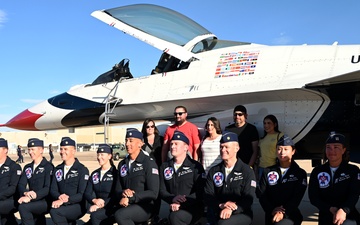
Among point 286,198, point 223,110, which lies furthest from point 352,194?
point 223,110

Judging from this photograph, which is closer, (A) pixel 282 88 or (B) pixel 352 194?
(B) pixel 352 194

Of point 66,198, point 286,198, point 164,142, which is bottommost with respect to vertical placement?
point 66,198

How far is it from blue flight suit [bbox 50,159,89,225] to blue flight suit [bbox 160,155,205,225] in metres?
1.24

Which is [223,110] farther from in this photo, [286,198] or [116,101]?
[286,198]

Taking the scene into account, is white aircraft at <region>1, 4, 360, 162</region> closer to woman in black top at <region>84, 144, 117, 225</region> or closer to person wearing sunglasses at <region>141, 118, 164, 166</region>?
person wearing sunglasses at <region>141, 118, 164, 166</region>

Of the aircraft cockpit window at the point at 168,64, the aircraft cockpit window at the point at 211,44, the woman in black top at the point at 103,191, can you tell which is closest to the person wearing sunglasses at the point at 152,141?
the woman in black top at the point at 103,191

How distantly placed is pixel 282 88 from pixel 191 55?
83.4 inches

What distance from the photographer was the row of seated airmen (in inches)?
166

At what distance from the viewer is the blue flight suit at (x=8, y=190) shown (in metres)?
5.62

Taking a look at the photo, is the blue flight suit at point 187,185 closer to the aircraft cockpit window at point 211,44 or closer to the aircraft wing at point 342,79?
the aircraft wing at point 342,79

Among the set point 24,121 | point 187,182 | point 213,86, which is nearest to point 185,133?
point 187,182

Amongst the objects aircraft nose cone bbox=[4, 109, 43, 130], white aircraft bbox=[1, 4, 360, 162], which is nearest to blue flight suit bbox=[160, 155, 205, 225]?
white aircraft bbox=[1, 4, 360, 162]

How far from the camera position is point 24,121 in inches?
368

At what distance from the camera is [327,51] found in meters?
6.21
